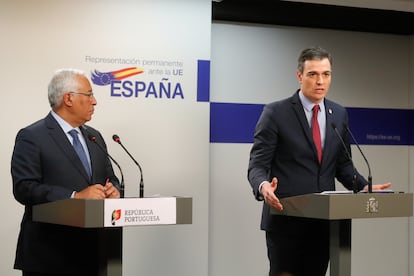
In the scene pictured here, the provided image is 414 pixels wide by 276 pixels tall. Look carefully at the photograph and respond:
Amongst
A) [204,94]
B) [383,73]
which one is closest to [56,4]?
[204,94]

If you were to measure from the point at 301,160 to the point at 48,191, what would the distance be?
1393 millimetres

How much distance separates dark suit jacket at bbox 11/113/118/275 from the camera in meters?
3.36

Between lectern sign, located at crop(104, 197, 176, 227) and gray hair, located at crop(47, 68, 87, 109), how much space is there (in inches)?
38.1

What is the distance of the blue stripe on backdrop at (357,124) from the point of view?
5.79 metres

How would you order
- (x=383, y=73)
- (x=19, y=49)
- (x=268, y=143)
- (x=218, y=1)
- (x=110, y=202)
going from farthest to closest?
(x=383, y=73) < (x=218, y=1) < (x=19, y=49) < (x=268, y=143) < (x=110, y=202)

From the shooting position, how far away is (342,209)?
315cm

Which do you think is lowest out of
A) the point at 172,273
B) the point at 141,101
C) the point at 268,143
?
the point at 172,273

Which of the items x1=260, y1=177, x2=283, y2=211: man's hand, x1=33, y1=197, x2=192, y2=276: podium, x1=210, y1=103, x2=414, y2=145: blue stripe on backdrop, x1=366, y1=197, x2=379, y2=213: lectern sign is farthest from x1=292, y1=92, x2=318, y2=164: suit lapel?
x1=210, y1=103, x2=414, y2=145: blue stripe on backdrop

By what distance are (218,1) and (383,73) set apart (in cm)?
185

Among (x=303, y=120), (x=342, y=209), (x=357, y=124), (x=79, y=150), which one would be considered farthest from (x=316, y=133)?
(x=357, y=124)

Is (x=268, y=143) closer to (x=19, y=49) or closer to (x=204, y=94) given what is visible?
(x=204, y=94)

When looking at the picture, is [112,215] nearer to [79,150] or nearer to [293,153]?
[79,150]

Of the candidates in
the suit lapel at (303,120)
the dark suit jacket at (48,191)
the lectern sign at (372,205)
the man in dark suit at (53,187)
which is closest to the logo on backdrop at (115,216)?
the man in dark suit at (53,187)

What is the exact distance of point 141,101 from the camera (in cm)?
518
